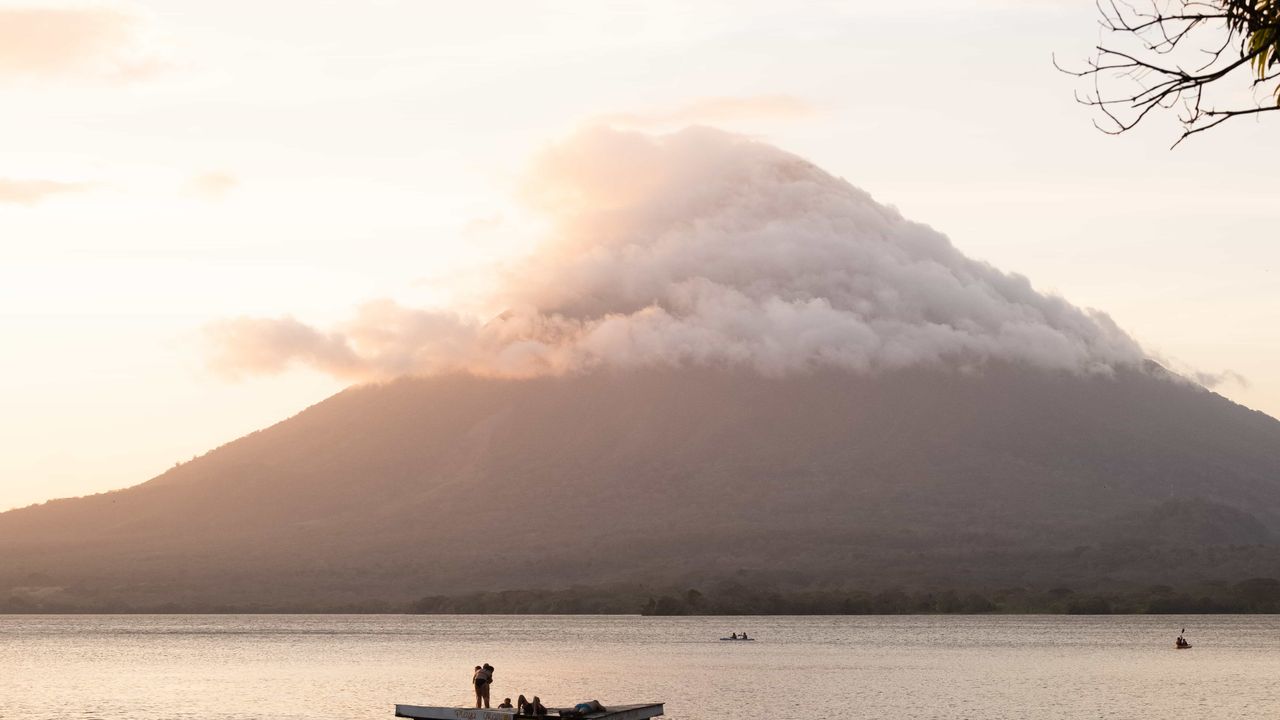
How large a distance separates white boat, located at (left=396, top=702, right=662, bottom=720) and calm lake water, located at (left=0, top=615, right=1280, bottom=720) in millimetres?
14580

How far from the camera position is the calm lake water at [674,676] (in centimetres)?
8288

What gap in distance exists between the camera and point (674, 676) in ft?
353

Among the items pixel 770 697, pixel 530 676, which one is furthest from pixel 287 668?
pixel 770 697

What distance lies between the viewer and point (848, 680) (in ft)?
342

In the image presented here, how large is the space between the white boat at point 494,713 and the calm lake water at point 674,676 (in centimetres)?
1458

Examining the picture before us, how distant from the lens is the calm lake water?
82875 mm

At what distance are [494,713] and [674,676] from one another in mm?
50097

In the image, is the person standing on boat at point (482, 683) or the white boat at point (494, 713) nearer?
the white boat at point (494, 713)

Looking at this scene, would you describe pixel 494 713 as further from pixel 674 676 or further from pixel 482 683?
pixel 674 676

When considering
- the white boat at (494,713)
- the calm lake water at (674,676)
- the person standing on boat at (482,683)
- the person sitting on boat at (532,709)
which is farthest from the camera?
the calm lake water at (674,676)

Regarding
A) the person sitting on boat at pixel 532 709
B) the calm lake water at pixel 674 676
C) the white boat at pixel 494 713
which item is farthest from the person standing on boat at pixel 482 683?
the calm lake water at pixel 674 676

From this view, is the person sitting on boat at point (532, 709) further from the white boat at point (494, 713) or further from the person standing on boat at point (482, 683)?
the person standing on boat at point (482, 683)

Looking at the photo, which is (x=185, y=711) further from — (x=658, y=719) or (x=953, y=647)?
(x=953, y=647)

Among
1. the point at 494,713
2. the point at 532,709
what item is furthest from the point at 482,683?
the point at 532,709
